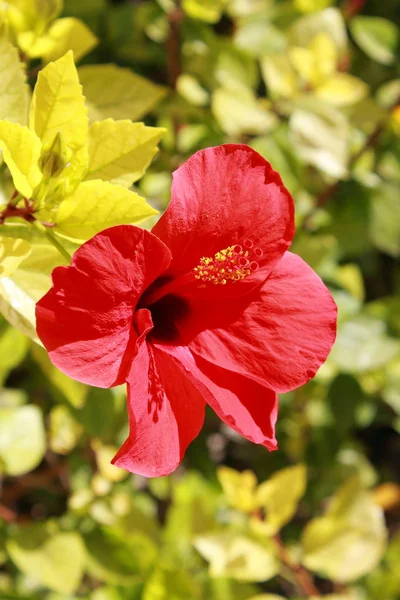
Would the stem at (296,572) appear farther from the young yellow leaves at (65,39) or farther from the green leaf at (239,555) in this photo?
the young yellow leaves at (65,39)

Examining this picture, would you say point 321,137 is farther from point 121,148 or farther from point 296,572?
point 296,572

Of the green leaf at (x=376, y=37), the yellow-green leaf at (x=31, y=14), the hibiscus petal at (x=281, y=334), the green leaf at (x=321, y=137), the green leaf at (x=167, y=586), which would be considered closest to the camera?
the hibiscus petal at (x=281, y=334)

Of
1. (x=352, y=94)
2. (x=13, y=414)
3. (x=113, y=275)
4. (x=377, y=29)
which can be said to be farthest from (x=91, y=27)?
(x=113, y=275)

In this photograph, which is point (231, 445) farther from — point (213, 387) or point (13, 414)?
point (213, 387)

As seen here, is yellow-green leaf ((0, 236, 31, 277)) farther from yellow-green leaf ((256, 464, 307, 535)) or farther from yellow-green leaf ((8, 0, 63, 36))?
yellow-green leaf ((256, 464, 307, 535))

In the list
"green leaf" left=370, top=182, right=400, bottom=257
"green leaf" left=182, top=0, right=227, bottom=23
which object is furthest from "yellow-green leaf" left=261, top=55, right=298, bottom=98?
"green leaf" left=370, top=182, right=400, bottom=257

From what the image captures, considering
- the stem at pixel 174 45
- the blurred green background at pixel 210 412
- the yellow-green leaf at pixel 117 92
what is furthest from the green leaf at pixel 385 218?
the yellow-green leaf at pixel 117 92
